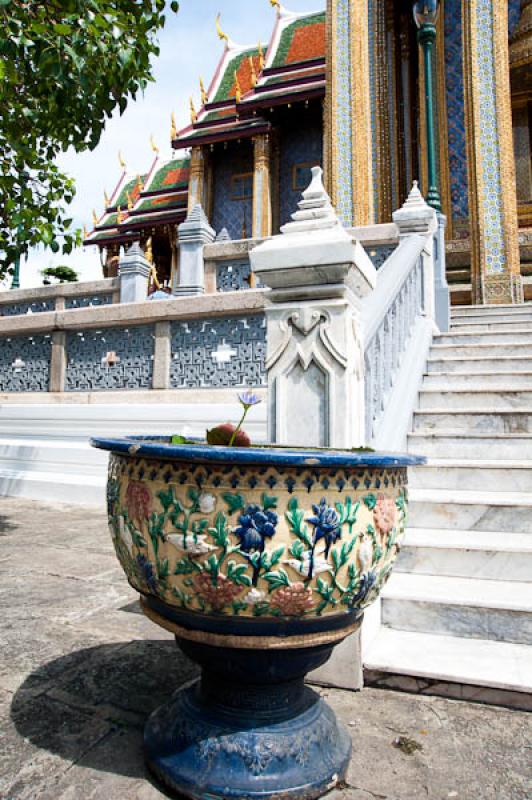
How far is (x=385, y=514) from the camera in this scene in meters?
1.57

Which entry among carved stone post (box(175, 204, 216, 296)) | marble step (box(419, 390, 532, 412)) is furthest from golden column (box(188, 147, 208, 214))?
marble step (box(419, 390, 532, 412))

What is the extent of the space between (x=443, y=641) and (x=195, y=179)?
57.3 feet

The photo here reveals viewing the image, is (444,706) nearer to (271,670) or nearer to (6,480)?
(271,670)

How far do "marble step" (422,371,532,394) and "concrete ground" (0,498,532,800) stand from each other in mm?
3049

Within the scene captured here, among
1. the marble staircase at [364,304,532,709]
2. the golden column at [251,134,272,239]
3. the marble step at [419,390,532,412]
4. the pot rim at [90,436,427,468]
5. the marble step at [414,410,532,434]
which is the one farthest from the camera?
the golden column at [251,134,272,239]

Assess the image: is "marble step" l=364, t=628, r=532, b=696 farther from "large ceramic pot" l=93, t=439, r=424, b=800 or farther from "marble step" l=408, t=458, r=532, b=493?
"marble step" l=408, t=458, r=532, b=493

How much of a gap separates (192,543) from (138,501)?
0.70ft

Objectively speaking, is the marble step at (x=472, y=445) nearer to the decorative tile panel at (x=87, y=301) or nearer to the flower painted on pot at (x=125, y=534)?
the flower painted on pot at (x=125, y=534)

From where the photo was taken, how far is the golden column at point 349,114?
11.1 metres

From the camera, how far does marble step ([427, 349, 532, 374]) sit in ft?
16.8

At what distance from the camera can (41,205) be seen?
4.66 meters

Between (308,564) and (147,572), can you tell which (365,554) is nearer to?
(308,564)

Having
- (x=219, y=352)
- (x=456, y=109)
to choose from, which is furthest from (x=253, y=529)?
(x=456, y=109)

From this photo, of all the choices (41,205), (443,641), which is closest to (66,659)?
(443,641)
